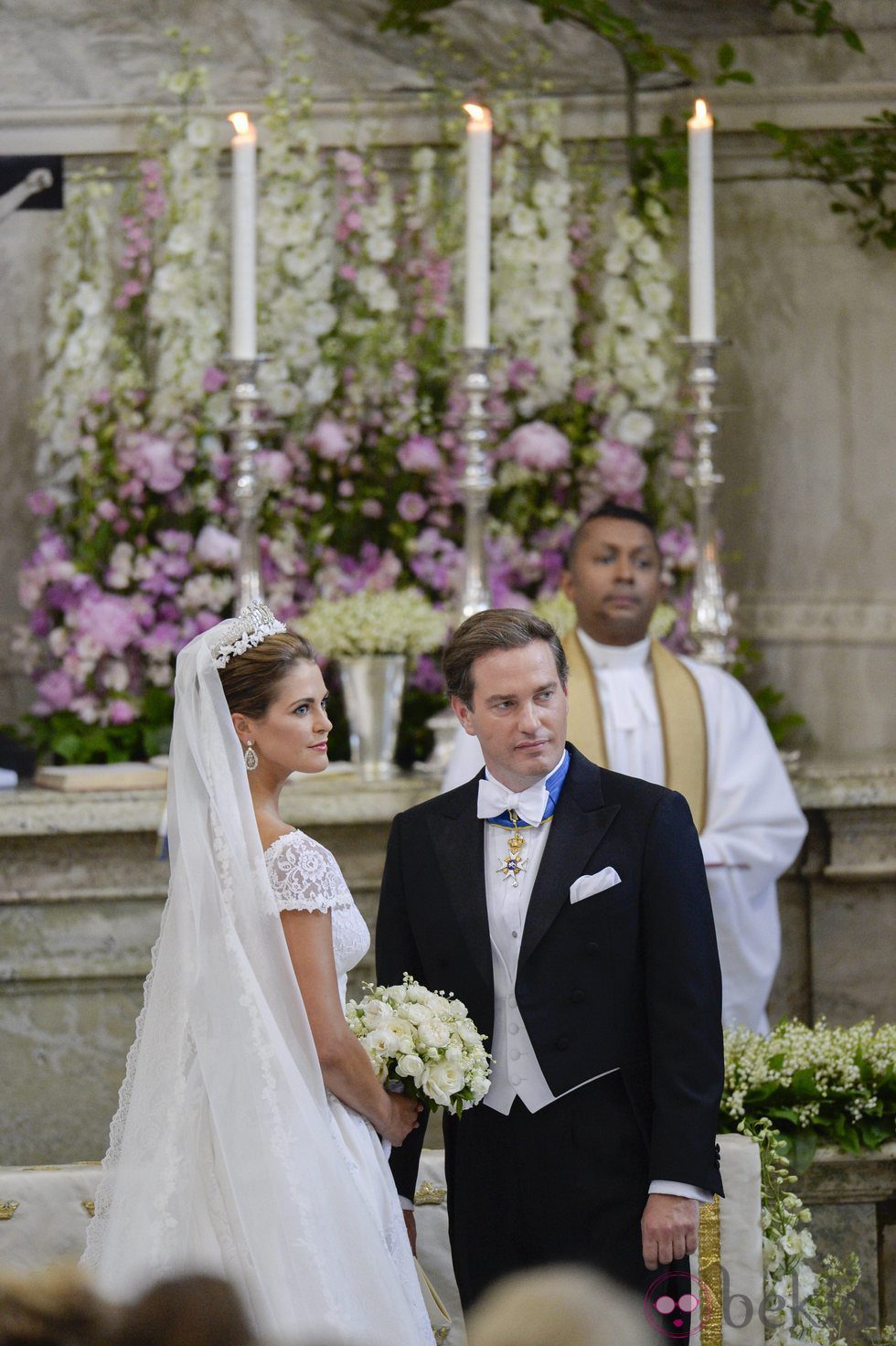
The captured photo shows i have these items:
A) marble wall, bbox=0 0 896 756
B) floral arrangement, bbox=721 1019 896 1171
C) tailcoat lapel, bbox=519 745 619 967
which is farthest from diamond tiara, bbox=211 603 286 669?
marble wall, bbox=0 0 896 756

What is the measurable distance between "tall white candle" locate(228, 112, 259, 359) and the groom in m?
1.81

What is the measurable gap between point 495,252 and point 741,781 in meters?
1.79

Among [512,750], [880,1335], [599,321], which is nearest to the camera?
[512,750]

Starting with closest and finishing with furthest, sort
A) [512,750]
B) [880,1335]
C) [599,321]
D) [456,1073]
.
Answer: [456,1073]
[512,750]
[880,1335]
[599,321]

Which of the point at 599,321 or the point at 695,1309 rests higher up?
the point at 599,321

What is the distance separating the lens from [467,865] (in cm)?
295

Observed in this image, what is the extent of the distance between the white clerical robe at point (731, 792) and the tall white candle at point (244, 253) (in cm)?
116

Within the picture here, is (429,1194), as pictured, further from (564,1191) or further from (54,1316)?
(54,1316)

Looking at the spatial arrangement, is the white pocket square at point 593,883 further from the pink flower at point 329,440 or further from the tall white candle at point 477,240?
the pink flower at point 329,440

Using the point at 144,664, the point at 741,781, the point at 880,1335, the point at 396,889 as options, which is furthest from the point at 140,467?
the point at 880,1335

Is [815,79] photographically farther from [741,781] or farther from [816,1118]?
[816,1118]

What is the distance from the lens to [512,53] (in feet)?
17.6

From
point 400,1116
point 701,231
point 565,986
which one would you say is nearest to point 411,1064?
point 400,1116

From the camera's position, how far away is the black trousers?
283 centimetres
